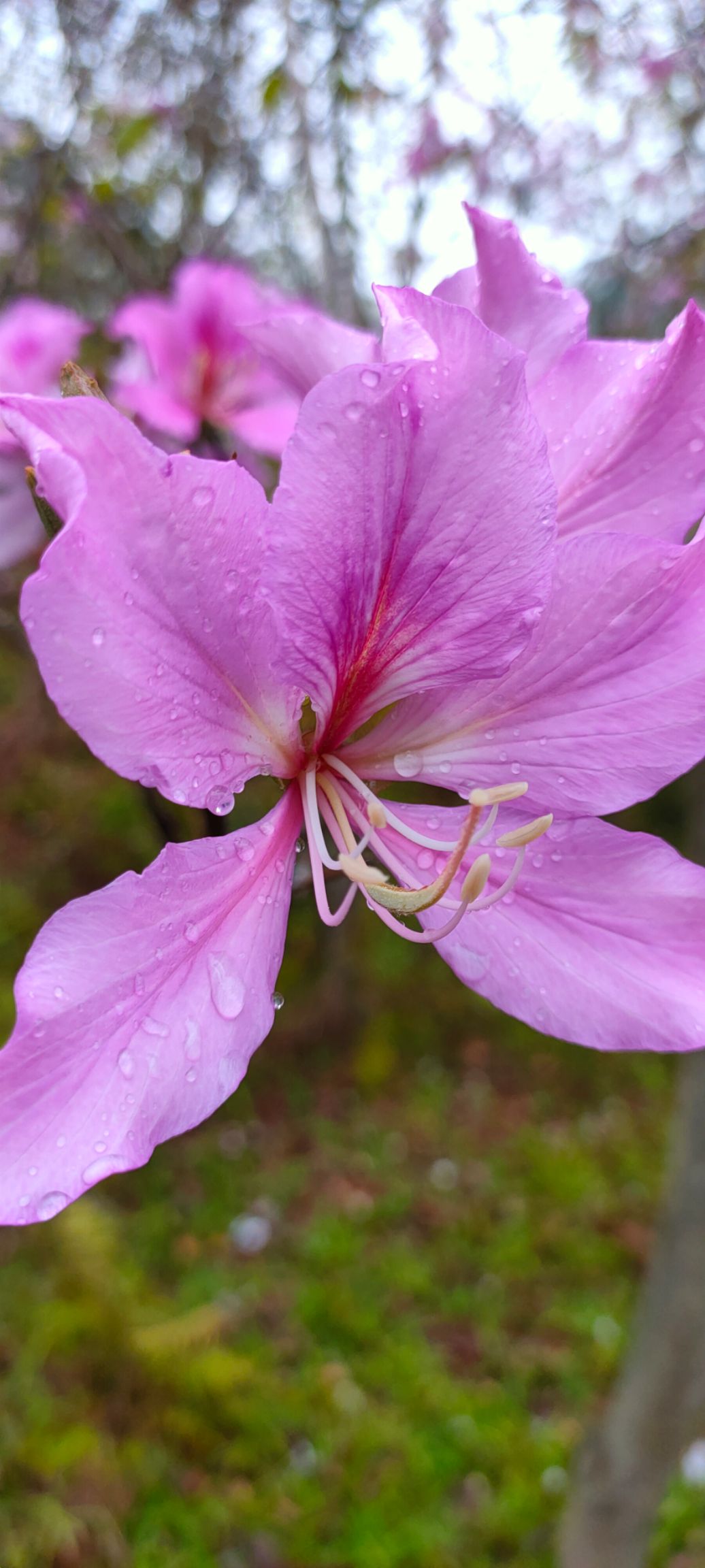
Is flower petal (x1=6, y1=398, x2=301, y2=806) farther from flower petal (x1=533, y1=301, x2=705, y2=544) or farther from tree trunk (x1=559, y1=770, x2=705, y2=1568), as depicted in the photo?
tree trunk (x1=559, y1=770, x2=705, y2=1568)

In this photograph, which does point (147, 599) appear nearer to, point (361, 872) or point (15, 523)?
point (361, 872)

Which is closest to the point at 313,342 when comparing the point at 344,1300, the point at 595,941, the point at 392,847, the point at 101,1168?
the point at 392,847

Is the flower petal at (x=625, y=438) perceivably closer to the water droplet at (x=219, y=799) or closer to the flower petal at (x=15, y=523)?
the water droplet at (x=219, y=799)

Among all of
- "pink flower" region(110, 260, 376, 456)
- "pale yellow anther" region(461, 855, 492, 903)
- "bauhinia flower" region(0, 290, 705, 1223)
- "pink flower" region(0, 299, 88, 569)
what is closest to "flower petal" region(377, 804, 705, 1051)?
"bauhinia flower" region(0, 290, 705, 1223)

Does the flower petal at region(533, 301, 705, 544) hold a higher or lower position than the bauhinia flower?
higher

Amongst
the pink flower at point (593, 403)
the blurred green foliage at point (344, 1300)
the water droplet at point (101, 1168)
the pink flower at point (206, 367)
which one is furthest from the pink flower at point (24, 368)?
the water droplet at point (101, 1168)
